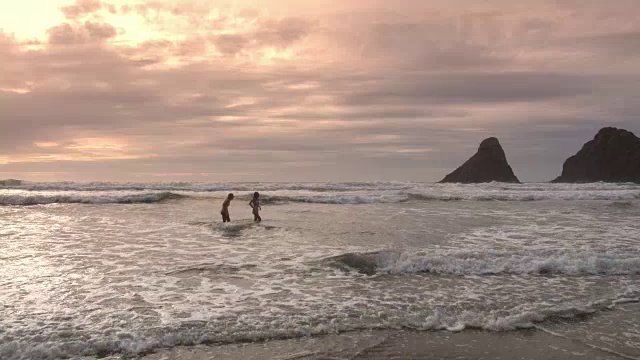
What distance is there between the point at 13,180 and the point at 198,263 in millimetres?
56468

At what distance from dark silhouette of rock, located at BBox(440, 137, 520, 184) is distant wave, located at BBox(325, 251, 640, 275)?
65.3 metres

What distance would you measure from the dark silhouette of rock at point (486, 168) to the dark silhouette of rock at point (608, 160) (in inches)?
368

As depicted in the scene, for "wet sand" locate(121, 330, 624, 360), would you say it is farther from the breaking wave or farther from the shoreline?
the breaking wave

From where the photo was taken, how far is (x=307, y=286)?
35.9ft

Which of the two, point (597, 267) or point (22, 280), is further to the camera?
point (597, 267)

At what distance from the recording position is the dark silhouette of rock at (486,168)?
251ft

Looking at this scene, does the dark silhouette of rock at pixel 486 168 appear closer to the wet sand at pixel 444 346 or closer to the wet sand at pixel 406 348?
the wet sand at pixel 444 346

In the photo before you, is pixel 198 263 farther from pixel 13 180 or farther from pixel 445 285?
pixel 13 180

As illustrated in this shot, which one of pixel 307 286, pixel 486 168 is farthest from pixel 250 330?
pixel 486 168

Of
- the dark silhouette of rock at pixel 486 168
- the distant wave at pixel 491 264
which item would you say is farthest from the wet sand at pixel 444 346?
the dark silhouette of rock at pixel 486 168

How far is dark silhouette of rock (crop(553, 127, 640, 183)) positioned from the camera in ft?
234

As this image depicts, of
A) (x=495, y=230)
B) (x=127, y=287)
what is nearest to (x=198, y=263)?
(x=127, y=287)

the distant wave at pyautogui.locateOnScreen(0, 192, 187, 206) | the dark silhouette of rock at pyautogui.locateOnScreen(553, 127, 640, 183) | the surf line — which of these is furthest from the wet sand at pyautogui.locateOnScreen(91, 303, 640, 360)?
the dark silhouette of rock at pyautogui.locateOnScreen(553, 127, 640, 183)

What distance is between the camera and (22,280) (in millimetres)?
11219
